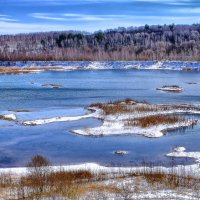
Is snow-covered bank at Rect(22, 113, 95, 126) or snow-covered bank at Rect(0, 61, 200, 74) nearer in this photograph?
snow-covered bank at Rect(22, 113, 95, 126)

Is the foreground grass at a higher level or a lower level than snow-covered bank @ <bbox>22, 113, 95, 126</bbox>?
lower

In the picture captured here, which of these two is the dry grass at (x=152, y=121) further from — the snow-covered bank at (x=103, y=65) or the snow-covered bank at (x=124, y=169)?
the snow-covered bank at (x=103, y=65)

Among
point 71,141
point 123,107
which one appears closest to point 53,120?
point 71,141

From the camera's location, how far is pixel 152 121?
35281mm

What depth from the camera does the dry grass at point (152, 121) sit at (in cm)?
3453

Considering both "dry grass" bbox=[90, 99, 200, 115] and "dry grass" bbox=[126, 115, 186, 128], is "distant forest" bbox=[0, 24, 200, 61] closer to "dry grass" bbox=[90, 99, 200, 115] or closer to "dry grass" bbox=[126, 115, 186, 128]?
"dry grass" bbox=[90, 99, 200, 115]

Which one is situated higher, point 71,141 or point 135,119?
point 135,119

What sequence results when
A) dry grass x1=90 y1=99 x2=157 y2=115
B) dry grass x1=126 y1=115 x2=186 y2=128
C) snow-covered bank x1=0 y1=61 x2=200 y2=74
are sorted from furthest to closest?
snow-covered bank x1=0 y1=61 x2=200 y2=74 < dry grass x1=90 y1=99 x2=157 y2=115 < dry grass x1=126 y1=115 x2=186 y2=128

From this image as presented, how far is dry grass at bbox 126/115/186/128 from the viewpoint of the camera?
34.5m

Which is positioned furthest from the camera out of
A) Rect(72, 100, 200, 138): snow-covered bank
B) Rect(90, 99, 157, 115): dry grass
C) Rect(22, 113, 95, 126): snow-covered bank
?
Rect(90, 99, 157, 115): dry grass

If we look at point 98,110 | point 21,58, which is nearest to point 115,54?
point 21,58

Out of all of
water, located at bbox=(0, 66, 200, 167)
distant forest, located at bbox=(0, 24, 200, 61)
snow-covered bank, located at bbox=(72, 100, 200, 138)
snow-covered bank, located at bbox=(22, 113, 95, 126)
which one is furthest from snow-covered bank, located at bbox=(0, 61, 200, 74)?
snow-covered bank, located at bbox=(22, 113, 95, 126)

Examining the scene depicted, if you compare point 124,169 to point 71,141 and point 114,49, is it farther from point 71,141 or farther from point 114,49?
point 114,49

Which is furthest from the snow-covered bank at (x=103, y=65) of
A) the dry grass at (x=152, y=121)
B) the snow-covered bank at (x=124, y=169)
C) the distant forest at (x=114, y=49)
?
the snow-covered bank at (x=124, y=169)
